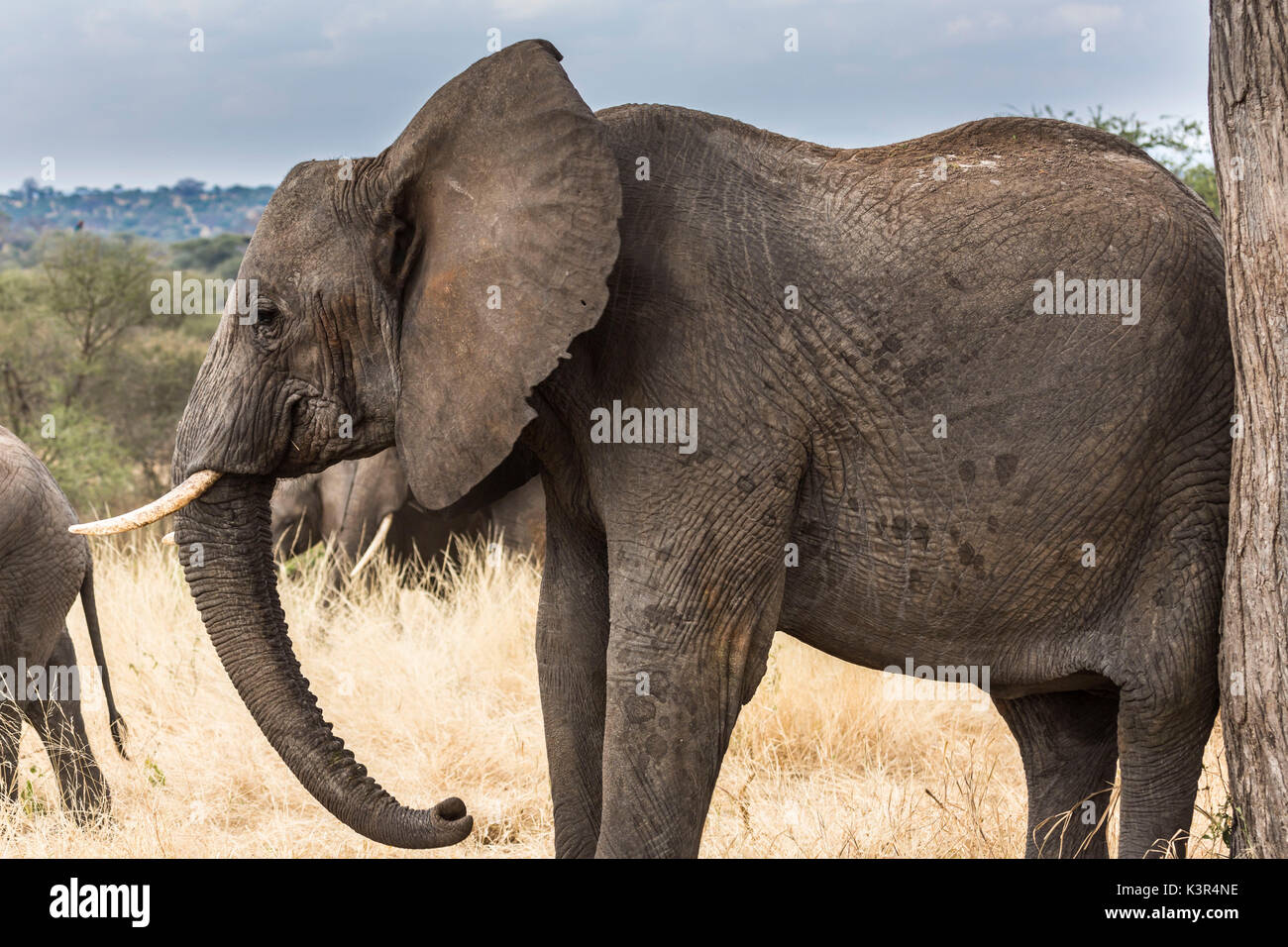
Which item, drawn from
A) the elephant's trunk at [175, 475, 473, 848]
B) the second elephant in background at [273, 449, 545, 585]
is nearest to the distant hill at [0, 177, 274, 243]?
the second elephant in background at [273, 449, 545, 585]

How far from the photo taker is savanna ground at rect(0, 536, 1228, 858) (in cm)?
517

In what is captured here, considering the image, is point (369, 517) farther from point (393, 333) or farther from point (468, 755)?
point (393, 333)

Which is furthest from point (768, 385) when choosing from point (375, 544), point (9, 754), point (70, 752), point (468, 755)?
point (375, 544)

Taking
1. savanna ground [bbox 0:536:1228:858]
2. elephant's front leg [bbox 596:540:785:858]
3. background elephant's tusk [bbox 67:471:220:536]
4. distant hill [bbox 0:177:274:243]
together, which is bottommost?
savanna ground [bbox 0:536:1228:858]

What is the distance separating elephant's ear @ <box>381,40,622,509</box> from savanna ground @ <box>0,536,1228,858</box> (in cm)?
197

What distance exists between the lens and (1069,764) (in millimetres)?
4262

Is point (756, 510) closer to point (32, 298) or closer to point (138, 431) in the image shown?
point (138, 431)

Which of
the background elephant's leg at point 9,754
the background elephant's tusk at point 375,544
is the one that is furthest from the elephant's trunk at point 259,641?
the background elephant's tusk at point 375,544

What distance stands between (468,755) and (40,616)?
1892mm

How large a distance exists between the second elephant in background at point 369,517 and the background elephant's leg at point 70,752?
348 cm

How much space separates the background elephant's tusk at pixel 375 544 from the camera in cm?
923

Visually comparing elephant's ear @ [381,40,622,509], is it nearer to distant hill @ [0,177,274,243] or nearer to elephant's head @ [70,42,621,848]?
elephant's head @ [70,42,621,848]

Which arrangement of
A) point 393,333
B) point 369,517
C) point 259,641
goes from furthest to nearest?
point 369,517
point 259,641
point 393,333
